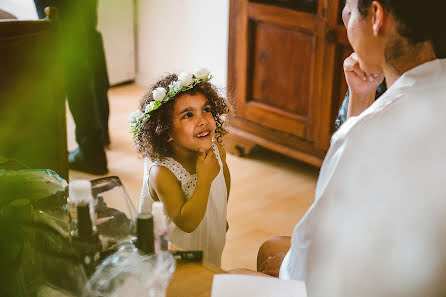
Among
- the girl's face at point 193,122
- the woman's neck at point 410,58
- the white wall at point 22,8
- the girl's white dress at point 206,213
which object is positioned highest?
the woman's neck at point 410,58

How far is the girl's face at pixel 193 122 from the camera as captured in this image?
186cm

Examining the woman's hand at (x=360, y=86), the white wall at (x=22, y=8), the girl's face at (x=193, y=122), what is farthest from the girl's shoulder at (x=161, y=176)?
the white wall at (x=22, y=8)

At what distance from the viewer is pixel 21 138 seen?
2.24 m

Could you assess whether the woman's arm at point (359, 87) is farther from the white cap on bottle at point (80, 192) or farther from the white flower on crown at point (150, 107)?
the white cap on bottle at point (80, 192)

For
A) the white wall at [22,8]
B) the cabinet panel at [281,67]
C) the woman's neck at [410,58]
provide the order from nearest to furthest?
the woman's neck at [410,58]
the cabinet panel at [281,67]
the white wall at [22,8]

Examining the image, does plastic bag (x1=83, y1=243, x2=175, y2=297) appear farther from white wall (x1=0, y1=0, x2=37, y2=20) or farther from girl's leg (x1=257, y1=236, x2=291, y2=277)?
white wall (x1=0, y1=0, x2=37, y2=20)

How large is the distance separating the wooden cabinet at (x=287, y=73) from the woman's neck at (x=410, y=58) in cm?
166

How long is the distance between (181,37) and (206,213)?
2.50 m

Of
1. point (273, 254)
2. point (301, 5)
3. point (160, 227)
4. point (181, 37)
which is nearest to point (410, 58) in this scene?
point (160, 227)

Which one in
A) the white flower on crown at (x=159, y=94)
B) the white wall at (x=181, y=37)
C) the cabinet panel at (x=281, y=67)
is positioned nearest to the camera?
the white flower on crown at (x=159, y=94)

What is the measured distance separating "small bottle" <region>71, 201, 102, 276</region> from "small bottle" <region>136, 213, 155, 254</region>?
0.26 feet

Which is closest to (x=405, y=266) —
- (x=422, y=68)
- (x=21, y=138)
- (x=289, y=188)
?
(x=422, y=68)

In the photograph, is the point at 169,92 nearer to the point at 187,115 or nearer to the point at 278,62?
the point at 187,115

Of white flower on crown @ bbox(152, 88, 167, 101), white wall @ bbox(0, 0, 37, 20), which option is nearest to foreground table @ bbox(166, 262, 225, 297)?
white flower on crown @ bbox(152, 88, 167, 101)
